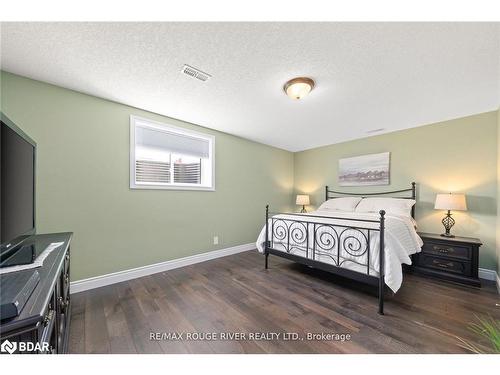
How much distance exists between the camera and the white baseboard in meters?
2.20

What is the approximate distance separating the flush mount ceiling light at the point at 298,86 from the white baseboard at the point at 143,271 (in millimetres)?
2697

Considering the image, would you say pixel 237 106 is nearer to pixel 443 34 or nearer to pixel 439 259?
pixel 443 34

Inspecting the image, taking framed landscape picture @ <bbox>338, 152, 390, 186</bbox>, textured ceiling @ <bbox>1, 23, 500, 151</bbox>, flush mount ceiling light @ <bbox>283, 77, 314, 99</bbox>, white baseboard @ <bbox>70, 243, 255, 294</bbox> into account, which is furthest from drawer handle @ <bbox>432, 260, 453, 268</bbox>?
white baseboard @ <bbox>70, 243, 255, 294</bbox>

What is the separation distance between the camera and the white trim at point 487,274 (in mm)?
2555

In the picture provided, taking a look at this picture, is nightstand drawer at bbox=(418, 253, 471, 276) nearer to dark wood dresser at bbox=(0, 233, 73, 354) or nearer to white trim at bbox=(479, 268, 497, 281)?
white trim at bbox=(479, 268, 497, 281)

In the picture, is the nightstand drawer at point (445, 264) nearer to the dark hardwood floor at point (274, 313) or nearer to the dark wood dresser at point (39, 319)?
the dark hardwood floor at point (274, 313)

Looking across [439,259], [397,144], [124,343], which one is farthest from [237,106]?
[439,259]

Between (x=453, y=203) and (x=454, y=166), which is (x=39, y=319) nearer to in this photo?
(x=453, y=203)

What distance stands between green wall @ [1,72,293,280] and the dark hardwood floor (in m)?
0.44

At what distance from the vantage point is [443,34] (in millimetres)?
1390

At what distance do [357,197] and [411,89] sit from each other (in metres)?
2.08

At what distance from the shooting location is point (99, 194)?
2.35 meters

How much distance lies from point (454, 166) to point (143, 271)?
Answer: 185 inches

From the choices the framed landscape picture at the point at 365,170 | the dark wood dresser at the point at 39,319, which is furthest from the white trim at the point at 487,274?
the dark wood dresser at the point at 39,319
